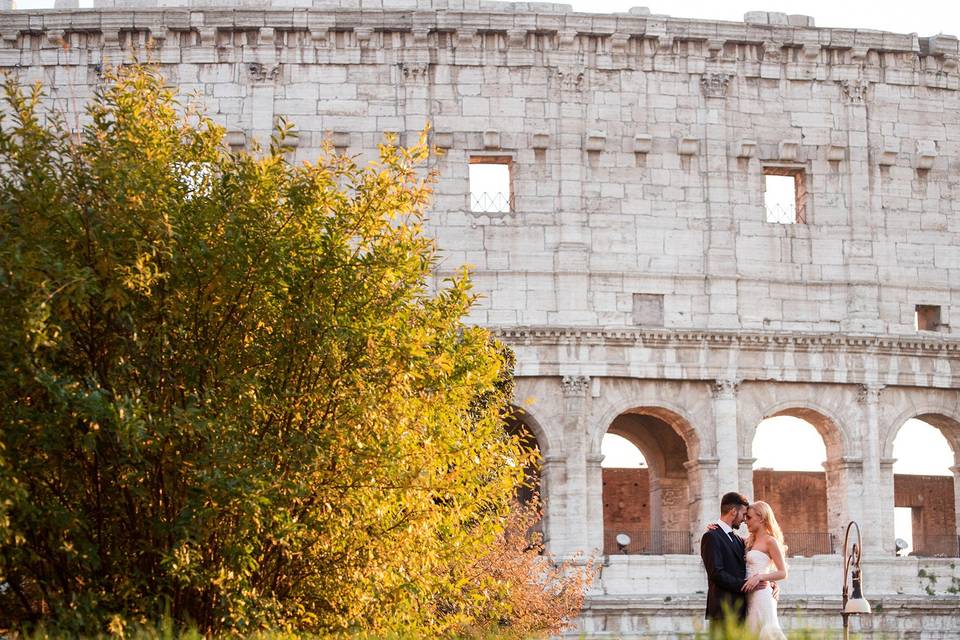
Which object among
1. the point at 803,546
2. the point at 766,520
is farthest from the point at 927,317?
the point at 766,520

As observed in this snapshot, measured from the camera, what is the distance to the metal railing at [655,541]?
3059cm

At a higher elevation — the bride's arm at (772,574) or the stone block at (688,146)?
the stone block at (688,146)

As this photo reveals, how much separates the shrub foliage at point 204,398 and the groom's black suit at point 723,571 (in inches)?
150

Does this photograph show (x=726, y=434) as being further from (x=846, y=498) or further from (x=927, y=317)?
(x=927, y=317)

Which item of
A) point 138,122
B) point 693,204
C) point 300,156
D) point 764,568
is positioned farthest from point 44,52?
point 764,568

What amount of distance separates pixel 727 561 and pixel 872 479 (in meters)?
19.5

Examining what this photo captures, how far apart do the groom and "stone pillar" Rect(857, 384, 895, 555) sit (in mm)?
19033

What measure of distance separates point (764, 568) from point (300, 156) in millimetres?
20017

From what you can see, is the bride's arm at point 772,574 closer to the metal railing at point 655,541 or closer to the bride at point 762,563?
the bride at point 762,563

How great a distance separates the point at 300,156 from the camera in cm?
3017

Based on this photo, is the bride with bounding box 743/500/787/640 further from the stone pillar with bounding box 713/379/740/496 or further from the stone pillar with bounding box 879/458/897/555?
the stone pillar with bounding box 879/458/897/555

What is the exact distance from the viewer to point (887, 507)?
30.3m

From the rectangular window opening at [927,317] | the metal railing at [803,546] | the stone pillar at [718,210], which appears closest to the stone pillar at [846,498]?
the metal railing at [803,546]

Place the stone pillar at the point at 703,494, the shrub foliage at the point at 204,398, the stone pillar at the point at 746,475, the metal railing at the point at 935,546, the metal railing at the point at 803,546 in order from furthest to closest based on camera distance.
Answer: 1. the metal railing at the point at 935,546
2. the metal railing at the point at 803,546
3. the stone pillar at the point at 746,475
4. the stone pillar at the point at 703,494
5. the shrub foliage at the point at 204,398
